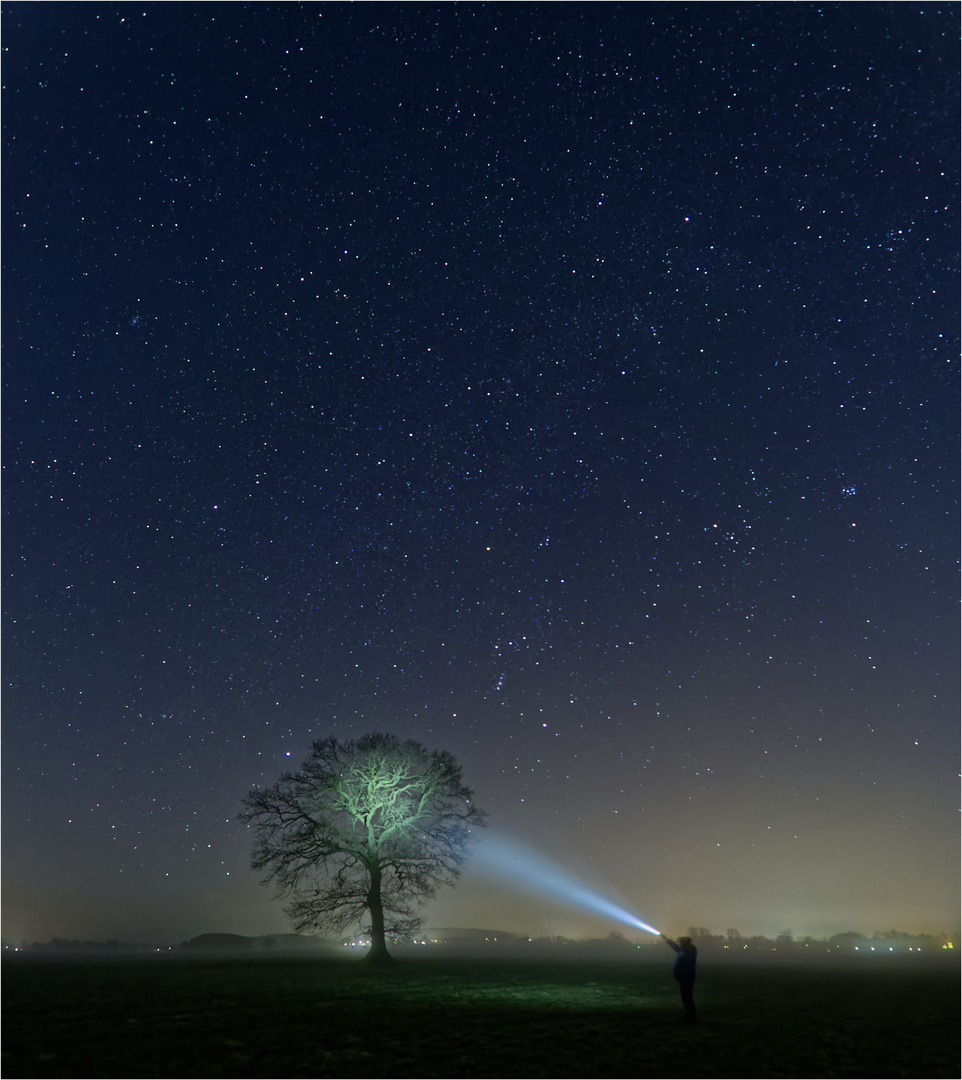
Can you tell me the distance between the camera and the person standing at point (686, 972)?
15116 millimetres

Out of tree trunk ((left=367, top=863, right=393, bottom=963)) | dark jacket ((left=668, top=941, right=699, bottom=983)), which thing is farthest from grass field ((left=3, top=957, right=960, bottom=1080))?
tree trunk ((left=367, top=863, right=393, bottom=963))

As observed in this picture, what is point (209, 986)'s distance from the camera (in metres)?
20.9

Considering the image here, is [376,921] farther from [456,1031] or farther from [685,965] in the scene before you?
[456,1031]

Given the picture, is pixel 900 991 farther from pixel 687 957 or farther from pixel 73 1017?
pixel 73 1017

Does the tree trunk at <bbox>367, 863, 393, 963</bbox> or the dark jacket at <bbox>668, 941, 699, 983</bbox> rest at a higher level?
the dark jacket at <bbox>668, 941, 699, 983</bbox>

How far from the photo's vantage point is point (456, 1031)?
12.9m

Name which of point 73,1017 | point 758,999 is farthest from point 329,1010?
point 758,999

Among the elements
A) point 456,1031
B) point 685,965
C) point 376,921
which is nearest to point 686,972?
point 685,965

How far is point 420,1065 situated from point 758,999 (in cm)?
1433

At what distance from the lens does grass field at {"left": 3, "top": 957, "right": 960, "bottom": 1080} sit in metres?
10.2

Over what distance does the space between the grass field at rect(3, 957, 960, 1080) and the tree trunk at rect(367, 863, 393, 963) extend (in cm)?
826

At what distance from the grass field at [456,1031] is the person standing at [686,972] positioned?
45cm

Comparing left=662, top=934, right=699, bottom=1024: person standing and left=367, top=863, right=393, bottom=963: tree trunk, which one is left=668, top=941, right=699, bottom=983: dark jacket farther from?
left=367, top=863, right=393, bottom=963: tree trunk

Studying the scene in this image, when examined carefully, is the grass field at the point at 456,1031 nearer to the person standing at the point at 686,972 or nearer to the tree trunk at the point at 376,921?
the person standing at the point at 686,972
